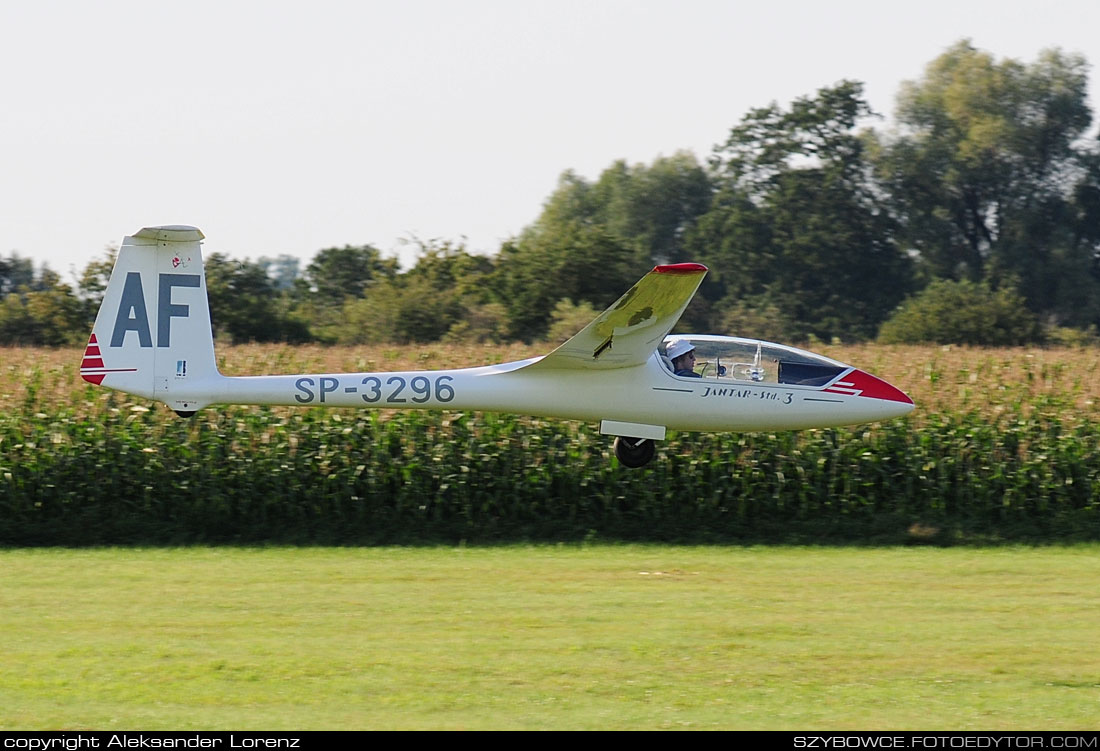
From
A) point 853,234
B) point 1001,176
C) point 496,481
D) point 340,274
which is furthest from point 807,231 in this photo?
point 496,481

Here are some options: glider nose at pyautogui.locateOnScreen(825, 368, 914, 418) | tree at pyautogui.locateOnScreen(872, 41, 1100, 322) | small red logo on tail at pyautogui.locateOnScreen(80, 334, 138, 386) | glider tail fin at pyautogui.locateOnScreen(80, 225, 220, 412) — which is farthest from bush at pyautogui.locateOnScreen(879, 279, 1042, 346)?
small red logo on tail at pyautogui.locateOnScreen(80, 334, 138, 386)

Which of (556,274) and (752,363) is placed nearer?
(752,363)

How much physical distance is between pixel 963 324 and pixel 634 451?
1201 inches

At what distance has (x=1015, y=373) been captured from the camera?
2141 cm

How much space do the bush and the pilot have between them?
27.9 metres

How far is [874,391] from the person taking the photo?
1326 centimetres

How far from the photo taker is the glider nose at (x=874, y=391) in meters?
13.1

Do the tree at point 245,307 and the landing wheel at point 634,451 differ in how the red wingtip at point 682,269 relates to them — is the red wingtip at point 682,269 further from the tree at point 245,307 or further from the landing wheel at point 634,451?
the tree at point 245,307

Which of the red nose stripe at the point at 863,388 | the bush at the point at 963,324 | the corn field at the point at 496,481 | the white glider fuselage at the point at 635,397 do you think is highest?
the bush at the point at 963,324

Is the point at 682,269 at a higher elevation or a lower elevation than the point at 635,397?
higher

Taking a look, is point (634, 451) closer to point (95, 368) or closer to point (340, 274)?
point (95, 368)

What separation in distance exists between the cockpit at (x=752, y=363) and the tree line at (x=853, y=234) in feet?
80.2

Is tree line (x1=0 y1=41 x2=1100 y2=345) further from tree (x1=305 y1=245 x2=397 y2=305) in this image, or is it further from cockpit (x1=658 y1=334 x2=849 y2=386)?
cockpit (x1=658 y1=334 x2=849 y2=386)

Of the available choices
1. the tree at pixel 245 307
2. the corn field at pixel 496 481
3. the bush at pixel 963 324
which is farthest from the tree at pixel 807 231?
the corn field at pixel 496 481
